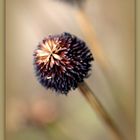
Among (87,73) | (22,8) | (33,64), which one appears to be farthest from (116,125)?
(22,8)

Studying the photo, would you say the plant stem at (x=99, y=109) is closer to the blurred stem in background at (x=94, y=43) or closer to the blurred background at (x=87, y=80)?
the blurred background at (x=87, y=80)

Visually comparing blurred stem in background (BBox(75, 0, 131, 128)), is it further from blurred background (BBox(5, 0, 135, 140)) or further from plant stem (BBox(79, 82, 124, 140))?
plant stem (BBox(79, 82, 124, 140))

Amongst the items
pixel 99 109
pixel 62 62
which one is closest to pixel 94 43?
pixel 62 62

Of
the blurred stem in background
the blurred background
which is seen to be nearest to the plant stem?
the blurred background

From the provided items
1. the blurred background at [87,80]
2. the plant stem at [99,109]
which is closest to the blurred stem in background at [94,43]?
the blurred background at [87,80]

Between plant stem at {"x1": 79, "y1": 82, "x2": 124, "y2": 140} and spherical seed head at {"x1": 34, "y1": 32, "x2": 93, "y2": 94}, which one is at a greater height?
spherical seed head at {"x1": 34, "y1": 32, "x2": 93, "y2": 94}

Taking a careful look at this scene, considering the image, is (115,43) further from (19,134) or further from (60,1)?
(19,134)
